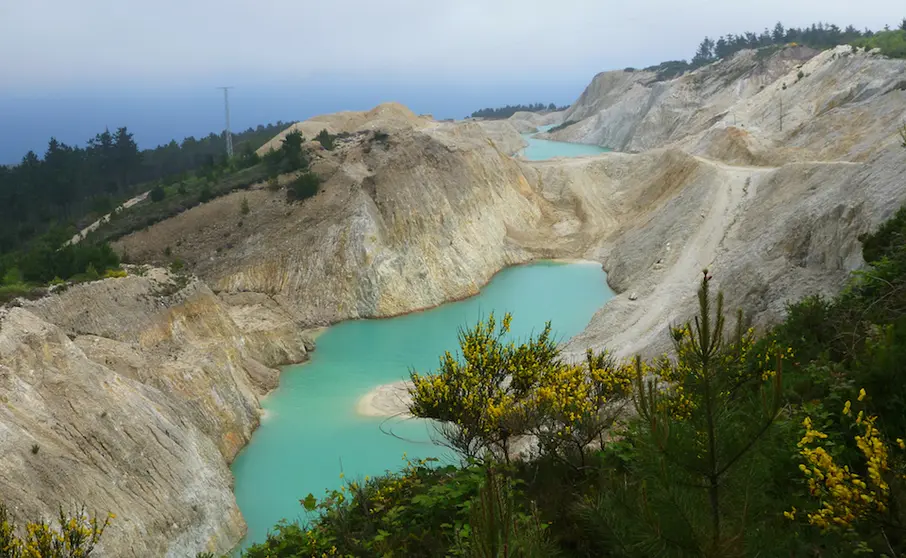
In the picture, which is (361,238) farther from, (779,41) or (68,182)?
(779,41)

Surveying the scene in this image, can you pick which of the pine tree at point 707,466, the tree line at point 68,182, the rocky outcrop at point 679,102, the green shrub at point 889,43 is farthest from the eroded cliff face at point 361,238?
the pine tree at point 707,466

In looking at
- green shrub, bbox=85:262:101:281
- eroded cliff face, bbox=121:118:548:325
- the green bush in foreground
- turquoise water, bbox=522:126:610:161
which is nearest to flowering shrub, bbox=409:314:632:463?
the green bush in foreground

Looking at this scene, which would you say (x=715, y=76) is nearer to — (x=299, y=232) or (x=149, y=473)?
(x=299, y=232)

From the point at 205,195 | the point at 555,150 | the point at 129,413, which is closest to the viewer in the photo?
the point at 129,413

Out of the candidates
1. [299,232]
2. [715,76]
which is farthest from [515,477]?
[715,76]

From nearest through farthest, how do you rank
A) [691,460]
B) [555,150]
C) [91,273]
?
[691,460] → [91,273] → [555,150]

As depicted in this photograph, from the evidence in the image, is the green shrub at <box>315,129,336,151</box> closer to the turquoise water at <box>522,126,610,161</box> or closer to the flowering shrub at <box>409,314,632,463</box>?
the flowering shrub at <box>409,314,632,463</box>

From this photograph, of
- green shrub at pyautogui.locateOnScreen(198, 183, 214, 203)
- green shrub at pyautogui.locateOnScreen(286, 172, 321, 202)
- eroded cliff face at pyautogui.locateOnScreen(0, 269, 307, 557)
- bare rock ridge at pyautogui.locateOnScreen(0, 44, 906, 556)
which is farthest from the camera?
green shrub at pyautogui.locateOnScreen(286, 172, 321, 202)

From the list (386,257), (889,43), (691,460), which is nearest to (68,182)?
(386,257)

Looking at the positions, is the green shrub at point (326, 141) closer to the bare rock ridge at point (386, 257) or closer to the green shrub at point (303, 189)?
the bare rock ridge at point (386, 257)
